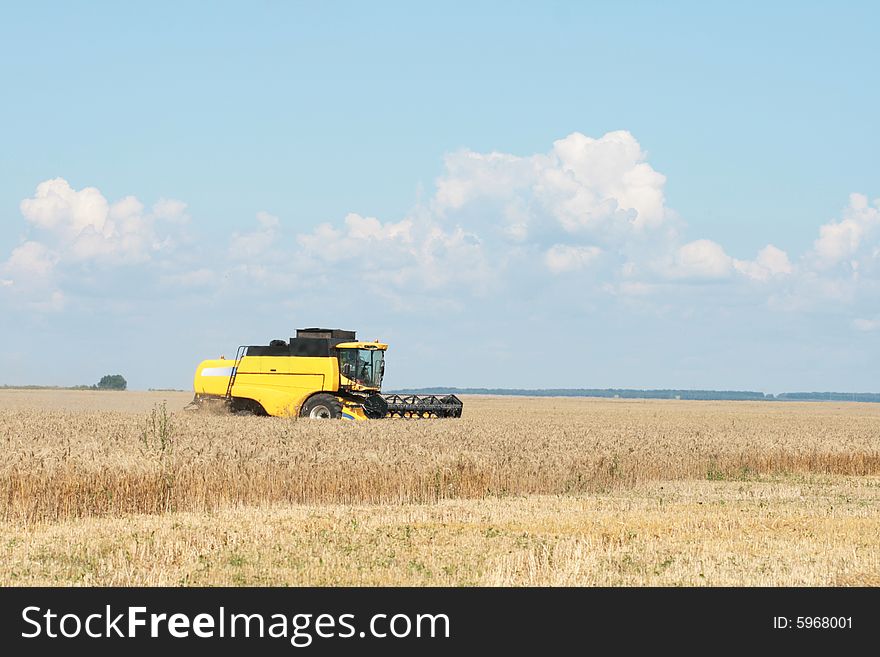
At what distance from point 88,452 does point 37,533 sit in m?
4.29

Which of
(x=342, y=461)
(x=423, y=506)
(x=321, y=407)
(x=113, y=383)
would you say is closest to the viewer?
(x=423, y=506)

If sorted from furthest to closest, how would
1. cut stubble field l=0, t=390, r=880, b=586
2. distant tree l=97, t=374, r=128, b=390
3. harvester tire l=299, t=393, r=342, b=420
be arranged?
distant tree l=97, t=374, r=128, b=390
harvester tire l=299, t=393, r=342, b=420
cut stubble field l=0, t=390, r=880, b=586

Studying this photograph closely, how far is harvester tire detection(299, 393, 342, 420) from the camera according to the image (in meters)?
34.7

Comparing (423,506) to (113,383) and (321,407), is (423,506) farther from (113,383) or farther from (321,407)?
(113,383)

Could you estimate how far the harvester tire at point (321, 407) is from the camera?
34.7m

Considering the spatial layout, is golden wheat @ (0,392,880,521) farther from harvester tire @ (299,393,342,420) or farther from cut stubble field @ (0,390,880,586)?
harvester tire @ (299,393,342,420)

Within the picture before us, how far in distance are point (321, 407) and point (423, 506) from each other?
17.3 m

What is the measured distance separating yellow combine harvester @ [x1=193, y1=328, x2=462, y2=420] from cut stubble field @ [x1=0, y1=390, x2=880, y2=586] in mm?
6395

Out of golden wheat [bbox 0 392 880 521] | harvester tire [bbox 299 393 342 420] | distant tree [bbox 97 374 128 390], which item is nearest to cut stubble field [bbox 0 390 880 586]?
golden wheat [bbox 0 392 880 521]

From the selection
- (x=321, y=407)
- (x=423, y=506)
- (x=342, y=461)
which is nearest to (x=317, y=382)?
(x=321, y=407)

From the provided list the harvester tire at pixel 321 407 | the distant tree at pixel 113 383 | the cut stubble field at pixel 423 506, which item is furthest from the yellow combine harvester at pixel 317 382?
the distant tree at pixel 113 383

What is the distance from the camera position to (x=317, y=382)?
35.6 meters

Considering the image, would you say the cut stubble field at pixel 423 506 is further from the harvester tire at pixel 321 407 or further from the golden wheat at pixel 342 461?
the harvester tire at pixel 321 407
